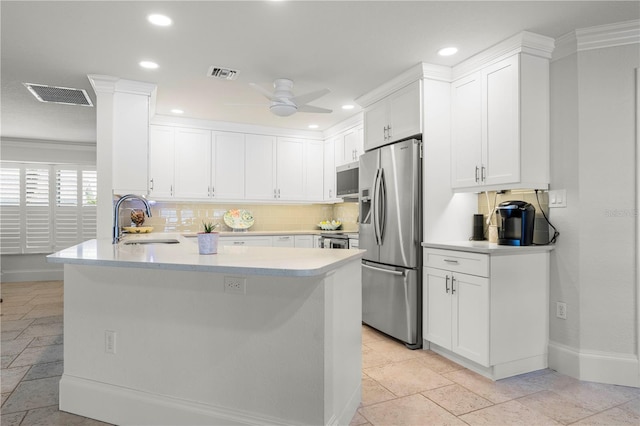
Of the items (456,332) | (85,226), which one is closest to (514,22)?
(456,332)

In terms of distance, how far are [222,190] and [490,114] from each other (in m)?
3.49

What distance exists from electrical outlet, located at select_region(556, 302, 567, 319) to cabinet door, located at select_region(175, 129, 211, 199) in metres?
4.09

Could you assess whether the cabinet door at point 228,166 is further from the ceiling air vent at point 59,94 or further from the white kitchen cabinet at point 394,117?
the white kitchen cabinet at point 394,117

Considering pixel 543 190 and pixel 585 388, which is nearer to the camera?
pixel 585 388

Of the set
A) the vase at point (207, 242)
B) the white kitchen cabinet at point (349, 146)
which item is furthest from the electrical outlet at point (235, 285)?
the white kitchen cabinet at point (349, 146)

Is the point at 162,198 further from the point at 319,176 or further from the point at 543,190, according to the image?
the point at 543,190

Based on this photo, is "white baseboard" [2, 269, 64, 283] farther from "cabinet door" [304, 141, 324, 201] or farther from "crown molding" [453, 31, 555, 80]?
"crown molding" [453, 31, 555, 80]

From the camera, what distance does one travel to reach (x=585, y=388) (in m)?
2.57

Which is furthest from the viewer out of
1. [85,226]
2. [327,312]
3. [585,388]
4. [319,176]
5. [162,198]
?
[85,226]

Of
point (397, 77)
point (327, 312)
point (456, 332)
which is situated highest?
point (397, 77)

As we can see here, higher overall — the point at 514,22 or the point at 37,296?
the point at 514,22

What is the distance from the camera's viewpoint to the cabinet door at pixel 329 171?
5605mm

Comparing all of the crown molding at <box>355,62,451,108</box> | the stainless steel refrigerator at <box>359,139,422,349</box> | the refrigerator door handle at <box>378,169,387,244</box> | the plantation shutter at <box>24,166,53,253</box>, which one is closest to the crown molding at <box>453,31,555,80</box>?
the crown molding at <box>355,62,451,108</box>

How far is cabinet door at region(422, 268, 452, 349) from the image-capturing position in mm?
3068
